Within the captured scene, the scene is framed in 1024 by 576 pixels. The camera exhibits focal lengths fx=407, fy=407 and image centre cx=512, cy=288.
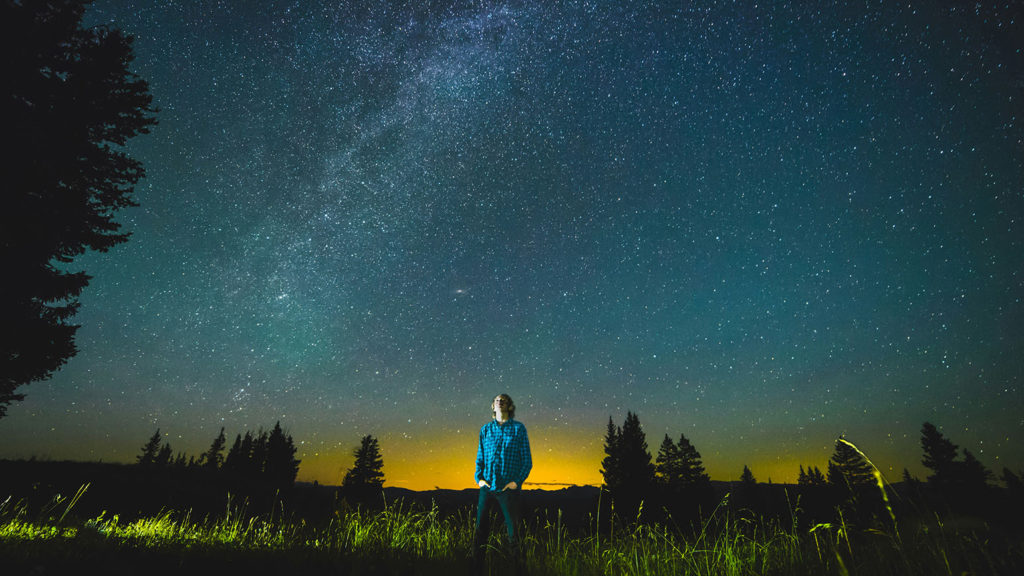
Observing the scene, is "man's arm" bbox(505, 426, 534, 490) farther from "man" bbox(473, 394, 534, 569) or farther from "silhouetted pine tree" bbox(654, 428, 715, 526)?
"silhouetted pine tree" bbox(654, 428, 715, 526)

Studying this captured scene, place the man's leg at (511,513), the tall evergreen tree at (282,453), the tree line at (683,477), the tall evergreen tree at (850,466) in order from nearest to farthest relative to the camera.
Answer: the tall evergreen tree at (850,466), the man's leg at (511,513), the tree line at (683,477), the tall evergreen tree at (282,453)

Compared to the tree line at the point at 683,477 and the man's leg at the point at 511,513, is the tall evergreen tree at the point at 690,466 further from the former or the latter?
the man's leg at the point at 511,513

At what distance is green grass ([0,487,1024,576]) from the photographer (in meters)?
2.65

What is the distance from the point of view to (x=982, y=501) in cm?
3219

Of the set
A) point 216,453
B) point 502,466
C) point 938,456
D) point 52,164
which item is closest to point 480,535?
point 502,466

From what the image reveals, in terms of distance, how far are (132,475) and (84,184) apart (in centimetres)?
1226

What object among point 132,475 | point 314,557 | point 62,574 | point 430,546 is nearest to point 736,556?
point 430,546

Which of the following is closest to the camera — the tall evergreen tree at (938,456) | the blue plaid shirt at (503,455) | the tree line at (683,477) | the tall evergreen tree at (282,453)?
the blue plaid shirt at (503,455)

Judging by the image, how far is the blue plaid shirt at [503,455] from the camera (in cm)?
452

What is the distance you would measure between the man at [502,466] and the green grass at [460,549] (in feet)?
0.70

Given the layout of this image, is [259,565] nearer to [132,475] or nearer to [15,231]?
[15,231]

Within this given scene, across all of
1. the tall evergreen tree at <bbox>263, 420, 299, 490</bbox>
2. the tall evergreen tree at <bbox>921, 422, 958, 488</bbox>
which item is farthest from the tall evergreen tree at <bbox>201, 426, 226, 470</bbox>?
the tall evergreen tree at <bbox>921, 422, 958, 488</bbox>

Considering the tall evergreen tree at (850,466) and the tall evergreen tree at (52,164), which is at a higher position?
the tall evergreen tree at (52,164)

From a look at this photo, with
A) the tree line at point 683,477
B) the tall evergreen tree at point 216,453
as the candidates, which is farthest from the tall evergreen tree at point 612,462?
the tall evergreen tree at point 216,453
